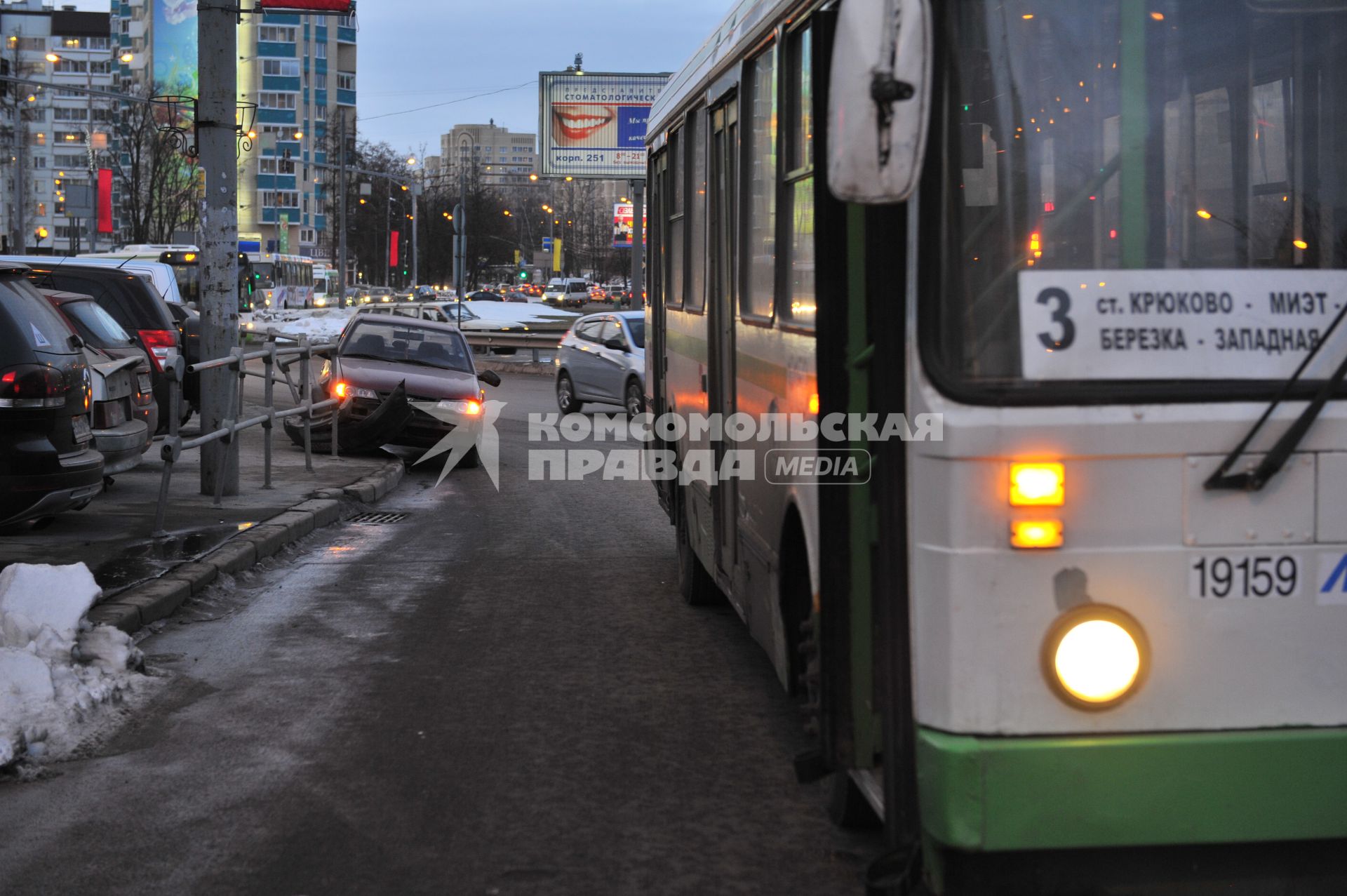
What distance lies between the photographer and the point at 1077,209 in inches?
140

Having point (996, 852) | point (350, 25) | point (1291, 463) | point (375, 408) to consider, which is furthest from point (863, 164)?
point (350, 25)

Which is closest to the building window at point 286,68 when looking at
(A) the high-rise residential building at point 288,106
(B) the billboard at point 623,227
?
(A) the high-rise residential building at point 288,106

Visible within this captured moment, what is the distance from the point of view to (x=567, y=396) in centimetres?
2461

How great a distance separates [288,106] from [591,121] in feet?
288

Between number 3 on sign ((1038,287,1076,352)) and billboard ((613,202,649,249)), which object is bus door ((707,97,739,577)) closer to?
number 3 on sign ((1038,287,1076,352))

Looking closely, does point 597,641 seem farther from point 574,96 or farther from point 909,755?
point 574,96

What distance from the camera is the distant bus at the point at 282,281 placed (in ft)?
233

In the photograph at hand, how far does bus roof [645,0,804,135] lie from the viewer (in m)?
5.54

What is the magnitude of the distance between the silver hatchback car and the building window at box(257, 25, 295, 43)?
117795mm

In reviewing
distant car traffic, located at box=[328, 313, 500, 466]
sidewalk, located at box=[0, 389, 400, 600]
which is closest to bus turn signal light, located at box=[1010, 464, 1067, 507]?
sidewalk, located at box=[0, 389, 400, 600]

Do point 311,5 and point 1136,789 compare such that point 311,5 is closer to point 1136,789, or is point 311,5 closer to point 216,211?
point 216,211

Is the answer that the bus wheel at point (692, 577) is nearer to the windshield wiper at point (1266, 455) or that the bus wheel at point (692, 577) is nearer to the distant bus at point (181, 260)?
the windshield wiper at point (1266, 455)

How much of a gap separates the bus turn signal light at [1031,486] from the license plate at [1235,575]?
0.38 meters

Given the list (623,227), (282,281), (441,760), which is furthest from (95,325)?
(282,281)
